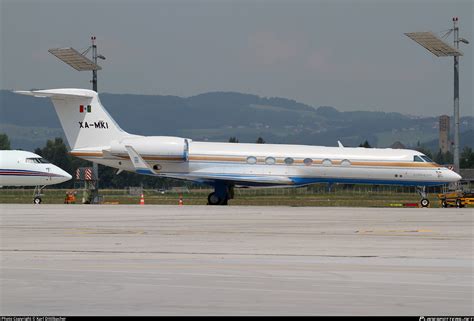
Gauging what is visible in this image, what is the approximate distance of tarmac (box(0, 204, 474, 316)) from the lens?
11148mm

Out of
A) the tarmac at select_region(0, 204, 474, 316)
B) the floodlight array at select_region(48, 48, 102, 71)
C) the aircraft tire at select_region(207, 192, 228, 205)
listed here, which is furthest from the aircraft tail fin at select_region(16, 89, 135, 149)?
the tarmac at select_region(0, 204, 474, 316)

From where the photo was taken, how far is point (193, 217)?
2894 centimetres

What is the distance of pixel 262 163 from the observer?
133 feet

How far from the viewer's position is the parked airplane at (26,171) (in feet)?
142

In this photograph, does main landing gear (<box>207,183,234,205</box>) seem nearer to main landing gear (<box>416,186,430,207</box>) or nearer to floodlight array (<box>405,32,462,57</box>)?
main landing gear (<box>416,186,430,207</box>)

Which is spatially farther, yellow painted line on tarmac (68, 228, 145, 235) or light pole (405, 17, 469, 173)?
light pole (405, 17, 469, 173)

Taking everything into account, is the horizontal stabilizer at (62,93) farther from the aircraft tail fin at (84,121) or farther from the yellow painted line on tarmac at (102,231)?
the yellow painted line on tarmac at (102,231)

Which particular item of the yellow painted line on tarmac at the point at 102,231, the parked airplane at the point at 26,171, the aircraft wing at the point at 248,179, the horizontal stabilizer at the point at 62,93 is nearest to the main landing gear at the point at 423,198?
the aircraft wing at the point at 248,179

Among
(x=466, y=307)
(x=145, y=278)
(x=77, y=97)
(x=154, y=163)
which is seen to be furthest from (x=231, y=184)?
(x=466, y=307)

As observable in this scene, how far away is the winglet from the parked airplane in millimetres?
5826

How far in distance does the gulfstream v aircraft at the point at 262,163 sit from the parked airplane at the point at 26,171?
3.47 metres

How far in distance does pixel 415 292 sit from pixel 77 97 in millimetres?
31687

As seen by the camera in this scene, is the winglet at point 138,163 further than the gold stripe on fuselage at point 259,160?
No

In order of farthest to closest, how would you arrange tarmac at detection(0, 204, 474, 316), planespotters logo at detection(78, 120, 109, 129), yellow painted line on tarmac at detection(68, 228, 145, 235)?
planespotters logo at detection(78, 120, 109, 129)
yellow painted line on tarmac at detection(68, 228, 145, 235)
tarmac at detection(0, 204, 474, 316)
